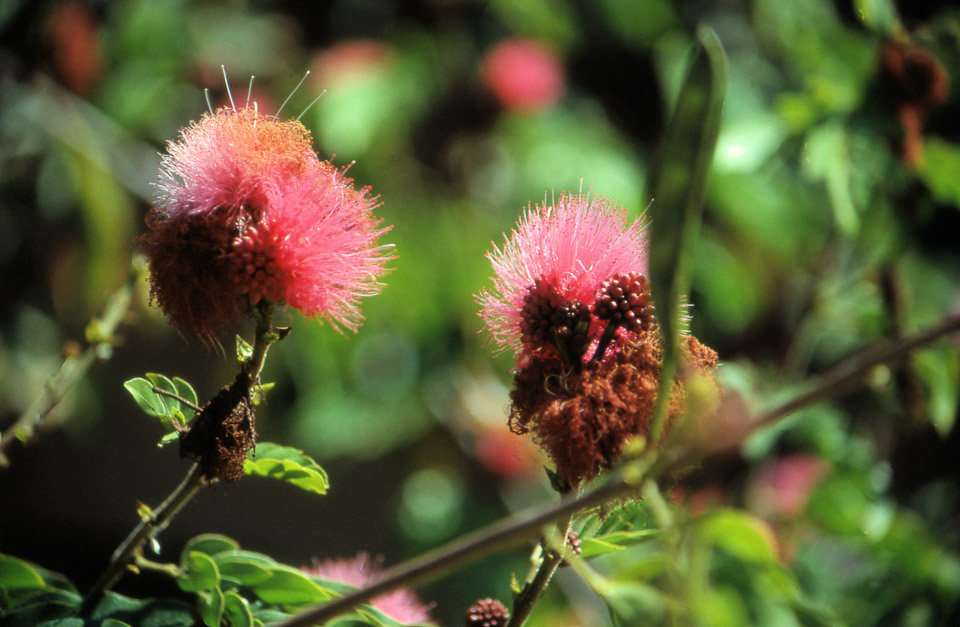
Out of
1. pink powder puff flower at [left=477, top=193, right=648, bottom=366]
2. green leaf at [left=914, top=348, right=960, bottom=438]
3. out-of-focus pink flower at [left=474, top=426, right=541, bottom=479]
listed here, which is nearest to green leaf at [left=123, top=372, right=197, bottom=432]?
pink powder puff flower at [left=477, top=193, right=648, bottom=366]

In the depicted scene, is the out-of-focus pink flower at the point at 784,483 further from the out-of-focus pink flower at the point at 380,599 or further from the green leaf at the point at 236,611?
the green leaf at the point at 236,611

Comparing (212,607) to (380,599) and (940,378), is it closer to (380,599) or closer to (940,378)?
(380,599)

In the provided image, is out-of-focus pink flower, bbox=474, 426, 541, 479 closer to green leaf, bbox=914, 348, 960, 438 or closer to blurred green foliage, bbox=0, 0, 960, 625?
blurred green foliage, bbox=0, 0, 960, 625

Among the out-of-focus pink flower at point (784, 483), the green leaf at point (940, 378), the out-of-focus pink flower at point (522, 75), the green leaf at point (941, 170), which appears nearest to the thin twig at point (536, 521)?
the green leaf at point (940, 378)

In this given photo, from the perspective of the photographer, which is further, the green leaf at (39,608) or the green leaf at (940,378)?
the green leaf at (940,378)

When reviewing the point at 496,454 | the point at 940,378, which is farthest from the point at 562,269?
the point at 496,454

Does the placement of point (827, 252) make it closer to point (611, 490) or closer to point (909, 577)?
point (909, 577)

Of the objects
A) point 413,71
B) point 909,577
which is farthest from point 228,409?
point 413,71
